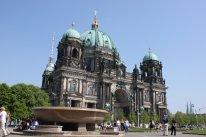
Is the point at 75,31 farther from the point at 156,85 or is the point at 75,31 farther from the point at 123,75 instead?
the point at 156,85

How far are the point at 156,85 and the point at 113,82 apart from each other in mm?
16945

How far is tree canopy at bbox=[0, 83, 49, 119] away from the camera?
5856 centimetres

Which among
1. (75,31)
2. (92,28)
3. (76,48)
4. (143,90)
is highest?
(92,28)

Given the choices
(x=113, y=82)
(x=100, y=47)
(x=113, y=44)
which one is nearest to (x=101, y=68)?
(x=113, y=82)

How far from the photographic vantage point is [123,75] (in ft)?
290

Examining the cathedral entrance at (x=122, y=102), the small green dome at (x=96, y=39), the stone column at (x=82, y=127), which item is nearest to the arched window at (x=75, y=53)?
the small green dome at (x=96, y=39)

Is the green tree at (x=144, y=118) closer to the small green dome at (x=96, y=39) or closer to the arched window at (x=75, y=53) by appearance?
the arched window at (x=75, y=53)

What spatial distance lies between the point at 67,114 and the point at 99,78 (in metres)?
58.9

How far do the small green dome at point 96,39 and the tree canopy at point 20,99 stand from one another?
31.1 metres

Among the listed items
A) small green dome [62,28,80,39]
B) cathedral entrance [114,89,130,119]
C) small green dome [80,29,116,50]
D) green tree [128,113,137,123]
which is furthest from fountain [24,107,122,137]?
small green dome [80,29,116,50]

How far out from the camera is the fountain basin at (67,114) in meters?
21.7

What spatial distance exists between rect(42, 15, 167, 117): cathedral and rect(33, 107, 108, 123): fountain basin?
153ft

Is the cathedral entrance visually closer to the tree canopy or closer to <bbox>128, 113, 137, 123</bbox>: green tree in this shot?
<bbox>128, 113, 137, 123</bbox>: green tree

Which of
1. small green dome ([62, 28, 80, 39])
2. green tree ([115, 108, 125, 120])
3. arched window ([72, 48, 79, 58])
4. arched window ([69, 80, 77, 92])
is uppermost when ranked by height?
small green dome ([62, 28, 80, 39])
